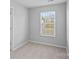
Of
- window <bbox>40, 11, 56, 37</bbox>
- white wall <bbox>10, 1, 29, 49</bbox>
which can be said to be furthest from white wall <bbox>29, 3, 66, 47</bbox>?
white wall <bbox>10, 1, 29, 49</bbox>

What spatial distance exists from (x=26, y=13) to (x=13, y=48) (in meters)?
2.31

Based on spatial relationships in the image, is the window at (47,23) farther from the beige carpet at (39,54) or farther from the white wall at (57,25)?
the beige carpet at (39,54)

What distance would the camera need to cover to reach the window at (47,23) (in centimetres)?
447

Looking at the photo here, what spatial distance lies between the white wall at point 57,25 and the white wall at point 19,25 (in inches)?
16.5

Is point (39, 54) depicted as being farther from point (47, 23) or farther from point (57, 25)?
point (47, 23)

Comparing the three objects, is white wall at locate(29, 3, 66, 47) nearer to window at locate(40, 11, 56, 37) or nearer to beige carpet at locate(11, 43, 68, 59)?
window at locate(40, 11, 56, 37)

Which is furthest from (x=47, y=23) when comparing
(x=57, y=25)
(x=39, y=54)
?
(x=39, y=54)

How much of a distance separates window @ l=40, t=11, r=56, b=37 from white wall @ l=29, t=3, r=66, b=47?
8.1 inches

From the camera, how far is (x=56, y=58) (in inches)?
110

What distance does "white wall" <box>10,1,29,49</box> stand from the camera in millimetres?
3797
